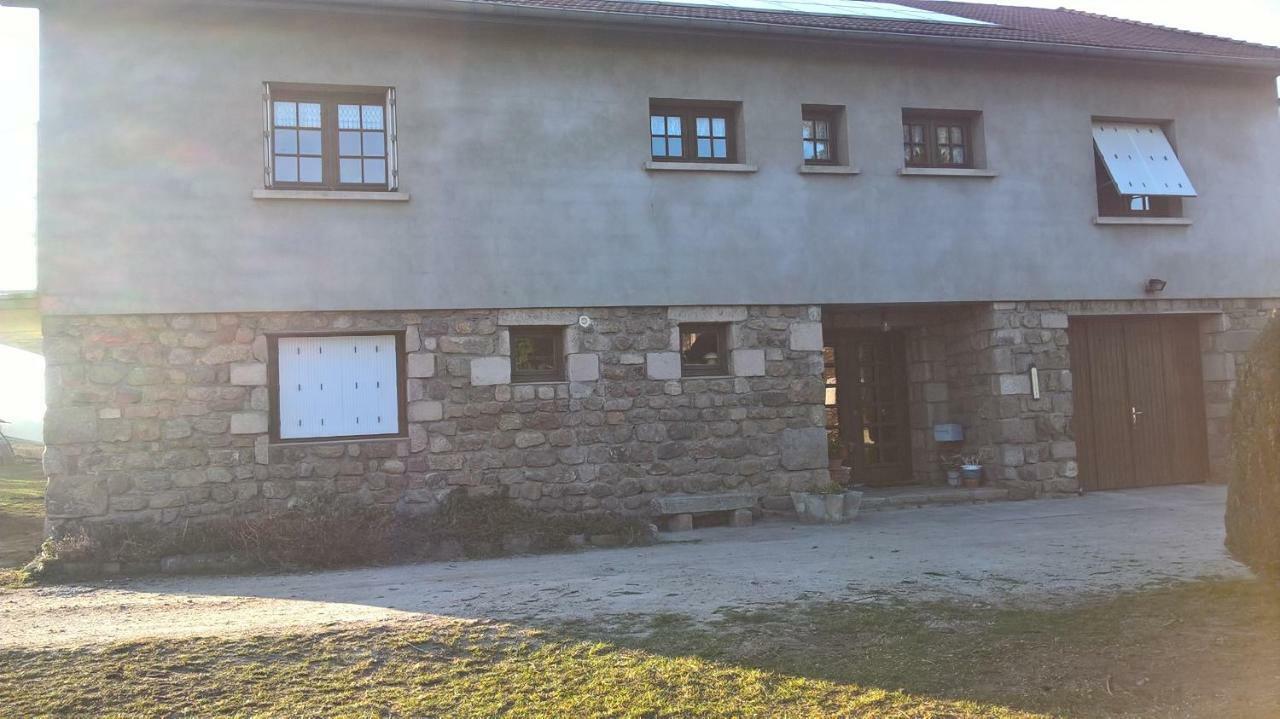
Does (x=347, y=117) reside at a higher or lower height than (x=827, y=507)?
higher

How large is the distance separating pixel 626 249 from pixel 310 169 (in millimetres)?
3223

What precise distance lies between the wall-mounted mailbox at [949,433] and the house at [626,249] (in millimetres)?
73

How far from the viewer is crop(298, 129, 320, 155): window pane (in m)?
9.35

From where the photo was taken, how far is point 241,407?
8.89m

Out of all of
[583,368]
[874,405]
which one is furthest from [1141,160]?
[583,368]

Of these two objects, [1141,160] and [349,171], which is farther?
[1141,160]

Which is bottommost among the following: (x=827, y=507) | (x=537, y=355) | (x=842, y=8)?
(x=827, y=507)

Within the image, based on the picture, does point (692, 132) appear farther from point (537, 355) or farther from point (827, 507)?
point (827, 507)

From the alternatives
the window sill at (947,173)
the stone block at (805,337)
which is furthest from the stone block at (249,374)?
the window sill at (947,173)

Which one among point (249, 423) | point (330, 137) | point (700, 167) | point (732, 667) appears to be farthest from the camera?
point (700, 167)

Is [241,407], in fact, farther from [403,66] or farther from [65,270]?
[403,66]

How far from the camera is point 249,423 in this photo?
8.89 meters

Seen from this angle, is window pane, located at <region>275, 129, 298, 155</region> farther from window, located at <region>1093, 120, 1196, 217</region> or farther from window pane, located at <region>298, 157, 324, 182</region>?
window, located at <region>1093, 120, 1196, 217</region>

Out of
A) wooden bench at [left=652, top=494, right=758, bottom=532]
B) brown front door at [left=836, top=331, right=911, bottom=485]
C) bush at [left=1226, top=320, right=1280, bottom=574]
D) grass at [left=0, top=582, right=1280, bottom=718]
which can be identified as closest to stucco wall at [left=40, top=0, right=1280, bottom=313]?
brown front door at [left=836, top=331, right=911, bottom=485]
